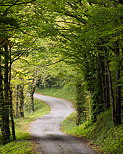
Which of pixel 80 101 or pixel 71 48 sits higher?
pixel 71 48

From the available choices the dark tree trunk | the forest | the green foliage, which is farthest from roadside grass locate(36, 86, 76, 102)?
the green foliage

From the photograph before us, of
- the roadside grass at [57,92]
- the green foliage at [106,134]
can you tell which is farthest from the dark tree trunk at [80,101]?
the roadside grass at [57,92]

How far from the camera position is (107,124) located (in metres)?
12.2

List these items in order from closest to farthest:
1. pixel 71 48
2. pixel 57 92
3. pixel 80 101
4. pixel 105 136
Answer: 1. pixel 105 136
2. pixel 71 48
3. pixel 80 101
4. pixel 57 92

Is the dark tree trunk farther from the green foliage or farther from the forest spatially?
the green foliage

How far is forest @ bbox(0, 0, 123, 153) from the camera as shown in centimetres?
701

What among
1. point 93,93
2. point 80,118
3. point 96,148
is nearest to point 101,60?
point 93,93

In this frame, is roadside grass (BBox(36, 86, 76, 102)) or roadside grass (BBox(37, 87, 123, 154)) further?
roadside grass (BBox(36, 86, 76, 102))

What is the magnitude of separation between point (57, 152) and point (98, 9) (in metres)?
6.75

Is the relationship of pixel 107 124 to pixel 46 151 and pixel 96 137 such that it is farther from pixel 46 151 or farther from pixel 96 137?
pixel 46 151

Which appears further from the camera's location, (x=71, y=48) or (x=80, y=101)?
(x=80, y=101)

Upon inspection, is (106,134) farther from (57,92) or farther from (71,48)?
(57,92)

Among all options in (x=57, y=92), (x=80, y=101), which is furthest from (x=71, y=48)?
(x=57, y=92)

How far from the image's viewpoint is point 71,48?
1338 cm
